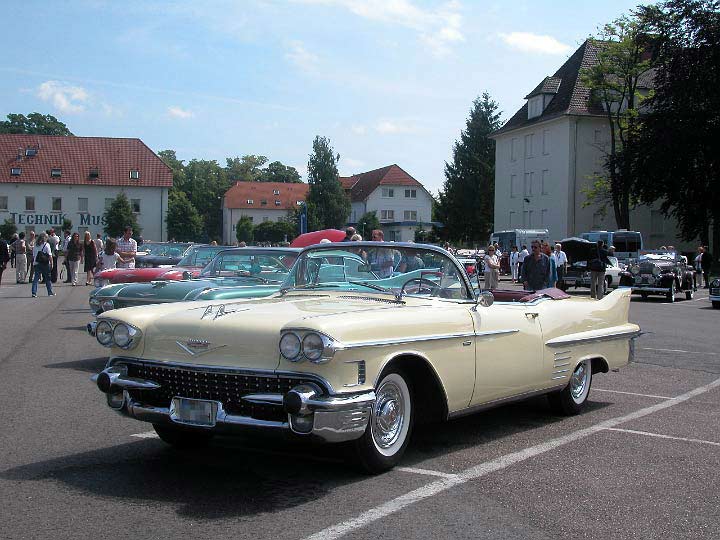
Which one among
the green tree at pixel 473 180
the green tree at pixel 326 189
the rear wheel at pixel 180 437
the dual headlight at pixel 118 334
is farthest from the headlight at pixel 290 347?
the green tree at pixel 326 189

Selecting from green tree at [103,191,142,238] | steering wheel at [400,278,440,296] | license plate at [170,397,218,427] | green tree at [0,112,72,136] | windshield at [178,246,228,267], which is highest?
green tree at [0,112,72,136]

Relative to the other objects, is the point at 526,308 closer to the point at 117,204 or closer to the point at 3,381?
the point at 3,381

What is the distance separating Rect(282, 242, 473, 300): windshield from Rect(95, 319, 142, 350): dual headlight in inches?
61.5

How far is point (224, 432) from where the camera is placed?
518 cm

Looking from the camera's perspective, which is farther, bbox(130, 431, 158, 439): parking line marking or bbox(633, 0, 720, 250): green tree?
bbox(633, 0, 720, 250): green tree

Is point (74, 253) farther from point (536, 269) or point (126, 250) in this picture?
point (536, 269)

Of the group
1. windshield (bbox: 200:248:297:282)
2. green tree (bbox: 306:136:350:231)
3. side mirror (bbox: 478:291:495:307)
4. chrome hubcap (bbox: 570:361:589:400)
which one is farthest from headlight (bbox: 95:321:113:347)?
green tree (bbox: 306:136:350:231)

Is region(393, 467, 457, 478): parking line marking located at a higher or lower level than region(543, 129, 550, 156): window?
lower

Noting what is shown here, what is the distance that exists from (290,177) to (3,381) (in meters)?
142

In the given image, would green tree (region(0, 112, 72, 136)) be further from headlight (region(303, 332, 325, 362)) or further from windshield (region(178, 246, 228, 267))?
headlight (region(303, 332, 325, 362))

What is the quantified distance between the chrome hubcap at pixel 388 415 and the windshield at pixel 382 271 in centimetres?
105

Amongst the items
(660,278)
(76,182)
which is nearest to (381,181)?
(76,182)

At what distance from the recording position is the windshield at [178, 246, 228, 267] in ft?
48.9

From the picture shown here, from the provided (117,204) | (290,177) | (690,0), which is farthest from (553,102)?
(290,177)
